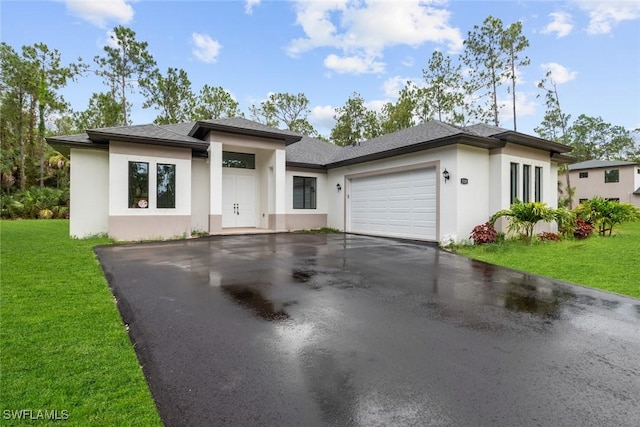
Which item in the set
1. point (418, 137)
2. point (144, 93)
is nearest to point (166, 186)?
point (418, 137)

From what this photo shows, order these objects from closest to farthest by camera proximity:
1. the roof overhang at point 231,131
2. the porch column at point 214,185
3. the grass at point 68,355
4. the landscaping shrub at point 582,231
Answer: the grass at point 68,355, the landscaping shrub at point 582,231, the roof overhang at point 231,131, the porch column at point 214,185

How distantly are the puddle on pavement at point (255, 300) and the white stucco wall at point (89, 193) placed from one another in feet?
28.1

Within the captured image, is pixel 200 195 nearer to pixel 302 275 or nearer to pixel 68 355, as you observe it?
pixel 302 275

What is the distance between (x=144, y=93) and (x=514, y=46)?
27.3 meters

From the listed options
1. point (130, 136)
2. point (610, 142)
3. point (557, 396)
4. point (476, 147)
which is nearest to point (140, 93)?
point (130, 136)

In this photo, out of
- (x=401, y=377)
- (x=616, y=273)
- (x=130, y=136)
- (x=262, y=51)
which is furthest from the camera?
(x=262, y=51)

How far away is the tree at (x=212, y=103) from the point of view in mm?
26859

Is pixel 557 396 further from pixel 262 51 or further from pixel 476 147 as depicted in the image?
pixel 262 51

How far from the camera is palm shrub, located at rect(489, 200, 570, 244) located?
31.9 feet

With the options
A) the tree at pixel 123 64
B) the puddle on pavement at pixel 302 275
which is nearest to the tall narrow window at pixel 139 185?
the puddle on pavement at pixel 302 275

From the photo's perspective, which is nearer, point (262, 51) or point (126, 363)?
point (126, 363)

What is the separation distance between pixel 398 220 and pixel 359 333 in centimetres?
937

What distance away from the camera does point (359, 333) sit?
3.46 meters

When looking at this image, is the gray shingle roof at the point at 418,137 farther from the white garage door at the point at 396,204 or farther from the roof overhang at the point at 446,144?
the white garage door at the point at 396,204
